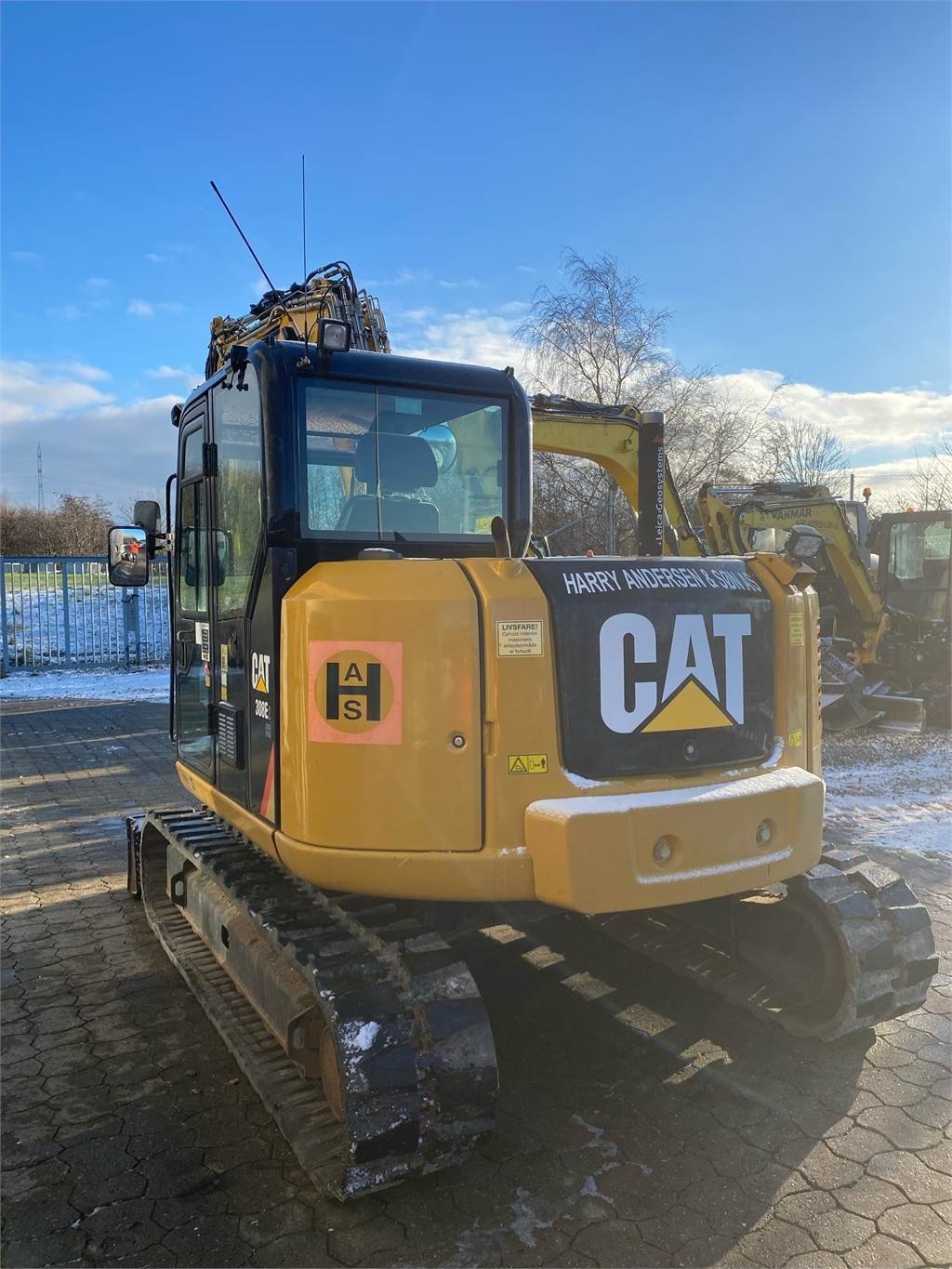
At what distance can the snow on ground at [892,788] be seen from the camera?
653cm

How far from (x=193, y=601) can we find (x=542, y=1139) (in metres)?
2.69

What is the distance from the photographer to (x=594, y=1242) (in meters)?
2.57

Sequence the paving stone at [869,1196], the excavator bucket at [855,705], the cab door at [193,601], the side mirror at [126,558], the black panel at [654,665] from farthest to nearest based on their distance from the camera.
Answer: the excavator bucket at [855,705]
the side mirror at [126,558]
the cab door at [193,601]
the black panel at [654,665]
the paving stone at [869,1196]

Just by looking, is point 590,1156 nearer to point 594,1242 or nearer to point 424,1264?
point 594,1242

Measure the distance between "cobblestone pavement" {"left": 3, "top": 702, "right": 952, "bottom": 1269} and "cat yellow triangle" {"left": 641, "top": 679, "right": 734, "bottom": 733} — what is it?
4.41 feet

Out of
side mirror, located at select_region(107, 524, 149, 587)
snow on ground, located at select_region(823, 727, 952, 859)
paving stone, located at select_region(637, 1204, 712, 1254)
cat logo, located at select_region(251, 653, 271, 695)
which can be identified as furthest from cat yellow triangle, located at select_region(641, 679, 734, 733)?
snow on ground, located at select_region(823, 727, 952, 859)

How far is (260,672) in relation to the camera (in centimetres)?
340

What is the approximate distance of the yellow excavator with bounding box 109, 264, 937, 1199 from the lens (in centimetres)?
288

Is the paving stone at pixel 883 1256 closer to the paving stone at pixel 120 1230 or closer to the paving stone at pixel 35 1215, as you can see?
the paving stone at pixel 120 1230

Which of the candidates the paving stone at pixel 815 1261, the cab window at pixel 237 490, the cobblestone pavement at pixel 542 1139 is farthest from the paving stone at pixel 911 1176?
the cab window at pixel 237 490

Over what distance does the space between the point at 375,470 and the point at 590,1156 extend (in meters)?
2.52

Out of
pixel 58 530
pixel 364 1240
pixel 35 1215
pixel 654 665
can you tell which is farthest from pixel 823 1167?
pixel 58 530

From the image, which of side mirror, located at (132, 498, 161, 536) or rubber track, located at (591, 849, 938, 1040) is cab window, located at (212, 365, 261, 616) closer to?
side mirror, located at (132, 498, 161, 536)

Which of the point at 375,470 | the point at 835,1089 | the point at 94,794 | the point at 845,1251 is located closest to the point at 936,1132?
the point at 835,1089
